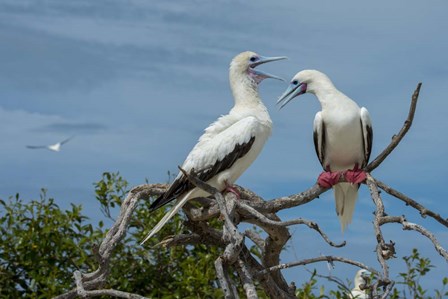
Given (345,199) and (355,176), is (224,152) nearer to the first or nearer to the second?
(355,176)

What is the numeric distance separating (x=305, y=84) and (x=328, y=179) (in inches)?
37.9

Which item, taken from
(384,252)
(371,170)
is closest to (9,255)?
(371,170)

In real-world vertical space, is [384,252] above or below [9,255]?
below

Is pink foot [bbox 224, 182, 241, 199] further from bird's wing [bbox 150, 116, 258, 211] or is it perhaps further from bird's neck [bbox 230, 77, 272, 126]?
bird's neck [bbox 230, 77, 272, 126]

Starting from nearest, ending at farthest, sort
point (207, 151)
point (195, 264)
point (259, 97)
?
1. point (207, 151)
2. point (259, 97)
3. point (195, 264)

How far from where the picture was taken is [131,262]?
9.39 m

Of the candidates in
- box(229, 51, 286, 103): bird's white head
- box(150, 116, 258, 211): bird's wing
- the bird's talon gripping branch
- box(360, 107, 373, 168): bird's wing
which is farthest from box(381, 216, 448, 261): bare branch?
box(229, 51, 286, 103): bird's white head

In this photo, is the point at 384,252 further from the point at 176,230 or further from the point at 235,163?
the point at 176,230

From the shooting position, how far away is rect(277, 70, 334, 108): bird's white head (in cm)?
795

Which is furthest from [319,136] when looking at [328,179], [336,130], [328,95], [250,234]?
[250,234]

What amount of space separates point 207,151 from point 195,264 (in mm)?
2200

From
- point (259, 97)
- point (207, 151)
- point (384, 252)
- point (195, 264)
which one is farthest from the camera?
point (195, 264)

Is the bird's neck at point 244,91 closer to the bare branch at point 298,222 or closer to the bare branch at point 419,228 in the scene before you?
the bare branch at point 298,222

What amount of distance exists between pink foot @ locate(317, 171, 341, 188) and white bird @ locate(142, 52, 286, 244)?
0.60 m
